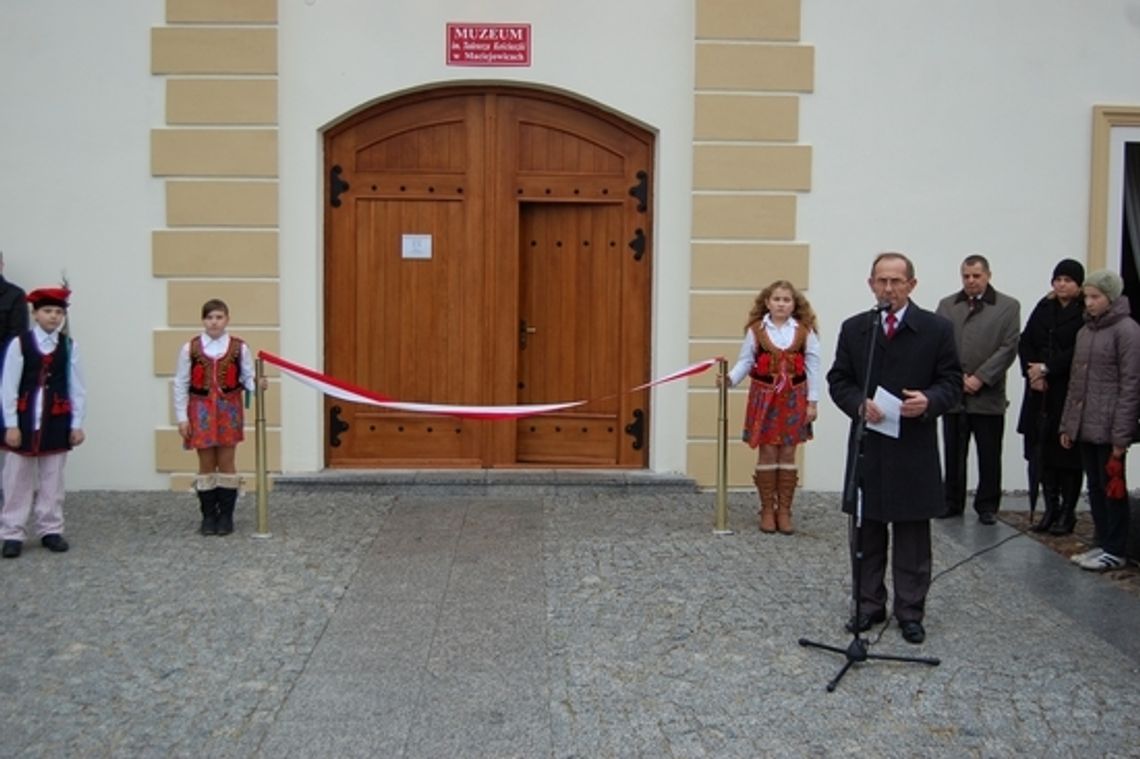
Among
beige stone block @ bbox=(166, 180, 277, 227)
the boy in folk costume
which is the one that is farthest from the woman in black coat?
the boy in folk costume

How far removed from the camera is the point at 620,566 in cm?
771

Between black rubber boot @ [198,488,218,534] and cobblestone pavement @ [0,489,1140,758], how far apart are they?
13 cm

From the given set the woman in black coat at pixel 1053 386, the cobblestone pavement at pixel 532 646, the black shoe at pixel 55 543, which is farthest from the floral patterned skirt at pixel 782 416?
the black shoe at pixel 55 543

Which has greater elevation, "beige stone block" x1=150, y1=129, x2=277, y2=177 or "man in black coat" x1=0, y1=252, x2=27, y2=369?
"beige stone block" x1=150, y1=129, x2=277, y2=177

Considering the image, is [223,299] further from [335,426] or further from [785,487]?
[785,487]

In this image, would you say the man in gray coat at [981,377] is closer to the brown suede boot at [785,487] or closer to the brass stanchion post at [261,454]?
the brown suede boot at [785,487]

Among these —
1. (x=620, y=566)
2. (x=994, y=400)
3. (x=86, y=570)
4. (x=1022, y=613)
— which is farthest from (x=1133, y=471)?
(x=86, y=570)

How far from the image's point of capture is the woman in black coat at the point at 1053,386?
870cm

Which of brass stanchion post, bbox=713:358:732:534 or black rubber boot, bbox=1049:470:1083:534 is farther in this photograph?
black rubber boot, bbox=1049:470:1083:534

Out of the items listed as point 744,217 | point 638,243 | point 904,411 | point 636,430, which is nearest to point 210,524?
point 636,430

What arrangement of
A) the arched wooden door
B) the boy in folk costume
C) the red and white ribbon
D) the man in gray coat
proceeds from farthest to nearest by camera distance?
the arched wooden door, the man in gray coat, the red and white ribbon, the boy in folk costume

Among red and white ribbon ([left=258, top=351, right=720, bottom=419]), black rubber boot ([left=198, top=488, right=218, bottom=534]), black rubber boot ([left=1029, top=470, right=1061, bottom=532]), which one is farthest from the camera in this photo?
black rubber boot ([left=1029, top=470, right=1061, bottom=532])

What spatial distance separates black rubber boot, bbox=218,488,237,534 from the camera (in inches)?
337

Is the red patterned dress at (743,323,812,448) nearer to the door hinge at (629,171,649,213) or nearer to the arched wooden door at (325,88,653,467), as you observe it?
the arched wooden door at (325,88,653,467)
